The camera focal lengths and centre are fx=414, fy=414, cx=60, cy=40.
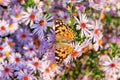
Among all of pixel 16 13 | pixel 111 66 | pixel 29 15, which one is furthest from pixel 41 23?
pixel 111 66

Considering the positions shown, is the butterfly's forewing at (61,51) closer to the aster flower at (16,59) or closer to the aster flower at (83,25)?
the aster flower at (83,25)

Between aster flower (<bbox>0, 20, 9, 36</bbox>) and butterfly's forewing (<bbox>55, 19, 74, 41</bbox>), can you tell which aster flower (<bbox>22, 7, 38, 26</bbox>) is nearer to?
aster flower (<bbox>0, 20, 9, 36</bbox>)

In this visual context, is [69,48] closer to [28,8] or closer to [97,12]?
[28,8]

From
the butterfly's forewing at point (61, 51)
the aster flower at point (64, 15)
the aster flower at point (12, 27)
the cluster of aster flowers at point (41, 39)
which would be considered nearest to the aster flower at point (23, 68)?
the cluster of aster flowers at point (41, 39)

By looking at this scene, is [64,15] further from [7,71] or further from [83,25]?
[7,71]

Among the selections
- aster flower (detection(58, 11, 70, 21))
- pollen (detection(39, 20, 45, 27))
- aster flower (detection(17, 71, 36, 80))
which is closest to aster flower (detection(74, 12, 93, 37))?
aster flower (detection(58, 11, 70, 21))

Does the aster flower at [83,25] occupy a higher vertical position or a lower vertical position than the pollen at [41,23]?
lower
